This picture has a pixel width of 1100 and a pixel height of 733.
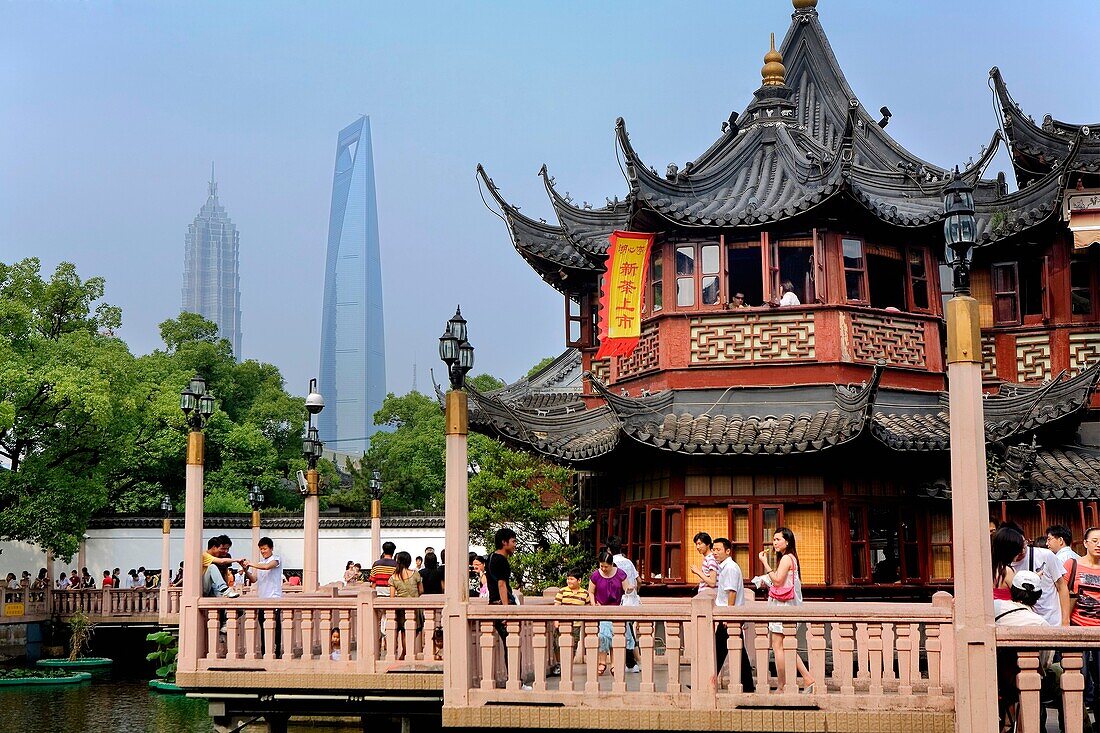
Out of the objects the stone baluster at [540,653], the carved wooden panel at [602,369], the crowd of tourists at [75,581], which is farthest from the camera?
the crowd of tourists at [75,581]

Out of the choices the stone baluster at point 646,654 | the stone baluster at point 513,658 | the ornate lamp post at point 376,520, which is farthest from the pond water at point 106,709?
the stone baluster at point 646,654

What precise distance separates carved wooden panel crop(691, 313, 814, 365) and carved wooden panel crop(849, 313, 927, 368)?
0.67m

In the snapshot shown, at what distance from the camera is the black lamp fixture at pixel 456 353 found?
39.7 ft

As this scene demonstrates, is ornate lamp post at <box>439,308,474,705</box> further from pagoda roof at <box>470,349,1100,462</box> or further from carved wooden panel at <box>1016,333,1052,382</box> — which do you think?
carved wooden panel at <box>1016,333,1052,382</box>

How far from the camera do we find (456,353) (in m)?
12.1

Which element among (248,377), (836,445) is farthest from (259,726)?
(248,377)

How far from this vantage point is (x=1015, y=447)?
17875 millimetres

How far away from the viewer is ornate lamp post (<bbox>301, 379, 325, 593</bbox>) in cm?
1966

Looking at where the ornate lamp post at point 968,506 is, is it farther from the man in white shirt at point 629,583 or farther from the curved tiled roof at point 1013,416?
the curved tiled roof at point 1013,416

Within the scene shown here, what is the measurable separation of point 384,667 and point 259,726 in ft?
16.1

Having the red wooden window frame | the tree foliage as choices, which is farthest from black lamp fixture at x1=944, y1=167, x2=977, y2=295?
the tree foliage

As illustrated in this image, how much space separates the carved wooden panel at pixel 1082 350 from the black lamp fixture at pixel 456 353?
10.2 m

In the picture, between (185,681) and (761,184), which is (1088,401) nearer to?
(761,184)

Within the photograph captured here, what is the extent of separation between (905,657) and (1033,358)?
9.87 meters
